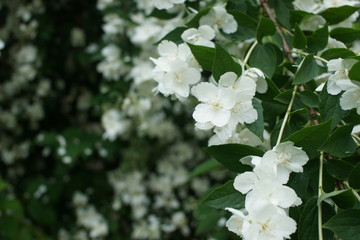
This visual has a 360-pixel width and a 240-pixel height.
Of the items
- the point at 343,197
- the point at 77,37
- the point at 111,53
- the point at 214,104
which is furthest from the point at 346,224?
the point at 77,37

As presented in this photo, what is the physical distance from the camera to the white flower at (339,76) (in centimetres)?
101

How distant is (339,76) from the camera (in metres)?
1.03

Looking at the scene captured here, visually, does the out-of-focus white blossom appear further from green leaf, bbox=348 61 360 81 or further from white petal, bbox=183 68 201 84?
green leaf, bbox=348 61 360 81

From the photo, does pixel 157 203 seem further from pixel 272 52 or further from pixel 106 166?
pixel 272 52

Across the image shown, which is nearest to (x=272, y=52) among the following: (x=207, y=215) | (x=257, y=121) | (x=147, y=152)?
(x=257, y=121)

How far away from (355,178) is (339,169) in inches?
2.0

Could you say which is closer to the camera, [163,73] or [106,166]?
[163,73]

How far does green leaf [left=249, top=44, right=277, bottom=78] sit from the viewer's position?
1175 millimetres

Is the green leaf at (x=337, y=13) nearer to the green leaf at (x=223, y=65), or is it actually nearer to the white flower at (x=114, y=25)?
the green leaf at (x=223, y=65)

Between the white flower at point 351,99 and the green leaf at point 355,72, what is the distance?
25mm

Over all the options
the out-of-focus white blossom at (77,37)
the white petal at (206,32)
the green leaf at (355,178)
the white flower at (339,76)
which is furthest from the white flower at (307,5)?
the out-of-focus white blossom at (77,37)

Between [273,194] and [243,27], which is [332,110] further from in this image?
[243,27]

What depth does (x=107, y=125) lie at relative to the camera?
255 cm

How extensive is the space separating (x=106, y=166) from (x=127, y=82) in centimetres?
118
